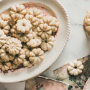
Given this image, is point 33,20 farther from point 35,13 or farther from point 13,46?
point 13,46

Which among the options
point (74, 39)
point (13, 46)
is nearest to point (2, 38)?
point (13, 46)

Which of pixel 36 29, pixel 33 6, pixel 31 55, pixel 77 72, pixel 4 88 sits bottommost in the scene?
pixel 4 88

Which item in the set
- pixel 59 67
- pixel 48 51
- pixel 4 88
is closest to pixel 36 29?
pixel 48 51

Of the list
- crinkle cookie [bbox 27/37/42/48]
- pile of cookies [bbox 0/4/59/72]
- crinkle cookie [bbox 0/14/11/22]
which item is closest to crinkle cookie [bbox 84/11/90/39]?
pile of cookies [bbox 0/4/59/72]

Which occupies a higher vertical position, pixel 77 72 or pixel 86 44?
pixel 86 44

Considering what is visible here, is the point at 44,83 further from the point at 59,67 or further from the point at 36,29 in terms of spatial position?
the point at 36,29

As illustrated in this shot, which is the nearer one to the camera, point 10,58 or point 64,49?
point 10,58
